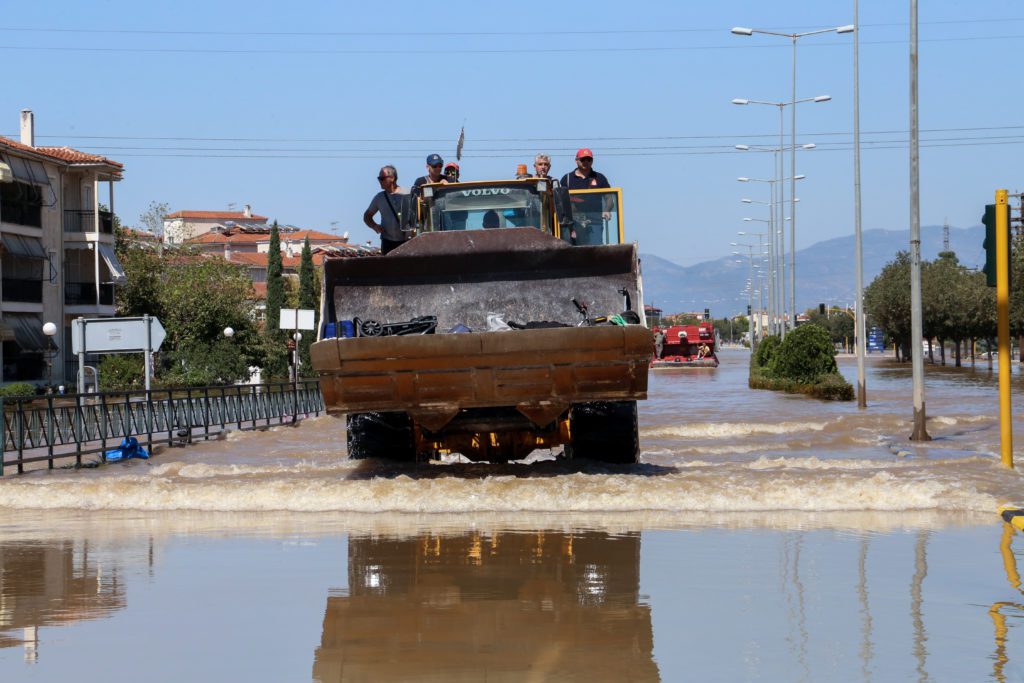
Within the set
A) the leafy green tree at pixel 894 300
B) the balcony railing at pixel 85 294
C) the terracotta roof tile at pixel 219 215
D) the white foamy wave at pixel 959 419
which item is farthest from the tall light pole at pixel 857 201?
the terracotta roof tile at pixel 219 215

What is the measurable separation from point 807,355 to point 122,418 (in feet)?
83.4

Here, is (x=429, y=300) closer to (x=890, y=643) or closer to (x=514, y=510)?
(x=514, y=510)

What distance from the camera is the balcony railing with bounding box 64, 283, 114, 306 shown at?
57844 mm

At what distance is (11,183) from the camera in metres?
52.5

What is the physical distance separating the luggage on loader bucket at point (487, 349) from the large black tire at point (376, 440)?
0.02 metres

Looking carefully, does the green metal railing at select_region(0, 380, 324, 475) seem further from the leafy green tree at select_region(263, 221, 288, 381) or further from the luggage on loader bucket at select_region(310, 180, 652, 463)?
the leafy green tree at select_region(263, 221, 288, 381)

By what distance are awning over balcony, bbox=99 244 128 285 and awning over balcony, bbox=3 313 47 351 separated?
5.50 m

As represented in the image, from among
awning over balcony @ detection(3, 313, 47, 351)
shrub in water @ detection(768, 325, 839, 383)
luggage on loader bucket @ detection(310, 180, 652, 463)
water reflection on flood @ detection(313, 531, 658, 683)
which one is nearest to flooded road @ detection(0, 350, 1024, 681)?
water reflection on flood @ detection(313, 531, 658, 683)

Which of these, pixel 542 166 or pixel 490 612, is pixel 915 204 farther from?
pixel 490 612

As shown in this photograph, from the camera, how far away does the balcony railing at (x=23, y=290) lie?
171 ft

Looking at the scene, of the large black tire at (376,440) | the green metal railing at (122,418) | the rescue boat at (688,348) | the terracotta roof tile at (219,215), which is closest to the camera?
the large black tire at (376,440)

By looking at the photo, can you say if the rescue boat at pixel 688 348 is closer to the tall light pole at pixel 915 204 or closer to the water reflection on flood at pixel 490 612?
the tall light pole at pixel 915 204

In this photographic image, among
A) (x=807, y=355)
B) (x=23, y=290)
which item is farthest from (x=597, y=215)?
(x=23, y=290)

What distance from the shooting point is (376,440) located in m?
16.5
